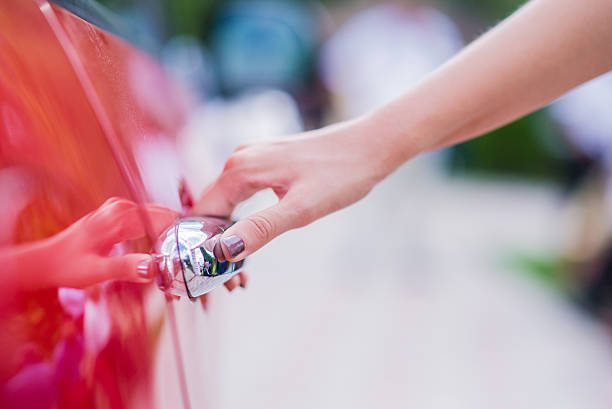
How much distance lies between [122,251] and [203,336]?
338mm

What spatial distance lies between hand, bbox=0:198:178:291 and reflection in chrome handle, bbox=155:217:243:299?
0.02m

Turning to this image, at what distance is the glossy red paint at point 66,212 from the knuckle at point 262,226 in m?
0.14

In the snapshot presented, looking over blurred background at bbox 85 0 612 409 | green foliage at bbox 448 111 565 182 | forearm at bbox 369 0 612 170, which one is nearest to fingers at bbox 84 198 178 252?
blurred background at bbox 85 0 612 409

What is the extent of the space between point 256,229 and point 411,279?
312cm

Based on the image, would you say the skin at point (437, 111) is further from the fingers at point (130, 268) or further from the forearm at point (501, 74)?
the fingers at point (130, 268)

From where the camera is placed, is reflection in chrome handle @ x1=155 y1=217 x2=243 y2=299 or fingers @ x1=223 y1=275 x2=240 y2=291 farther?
fingers @ x1=223 y1=275 x2=240 y2=291

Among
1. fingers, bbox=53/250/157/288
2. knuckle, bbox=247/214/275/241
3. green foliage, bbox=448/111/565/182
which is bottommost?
fingers, bbox=53/250/157/288

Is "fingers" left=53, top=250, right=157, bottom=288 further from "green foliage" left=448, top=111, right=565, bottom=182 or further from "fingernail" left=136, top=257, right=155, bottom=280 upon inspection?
"green foliage" left=448, top=111, right=565, bottom=182

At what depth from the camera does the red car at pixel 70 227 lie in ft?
1.68

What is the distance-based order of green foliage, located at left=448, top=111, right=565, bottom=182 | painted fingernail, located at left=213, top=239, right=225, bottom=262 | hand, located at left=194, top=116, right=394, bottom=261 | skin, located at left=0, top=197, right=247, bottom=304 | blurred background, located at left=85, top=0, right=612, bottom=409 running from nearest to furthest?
skin, located at left=0, top=197, right=247, bottom=304 < painted fingernail, located at left=213, top=239, right=225, bottom=262 < hand, located at left=194, top=116, right=394, bottom=261 < blurred background, located at left=85, top=0, right=612, bottom=409 < green foliage, located at left=448, top=111, right=565, bottom=182

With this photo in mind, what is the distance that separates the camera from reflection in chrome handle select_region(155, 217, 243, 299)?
695 mm

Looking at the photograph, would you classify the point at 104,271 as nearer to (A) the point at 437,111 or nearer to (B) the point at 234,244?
(B) the point at 234,244

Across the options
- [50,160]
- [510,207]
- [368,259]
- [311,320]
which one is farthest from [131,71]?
[510,207]

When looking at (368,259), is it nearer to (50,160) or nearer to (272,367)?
(272,367)
